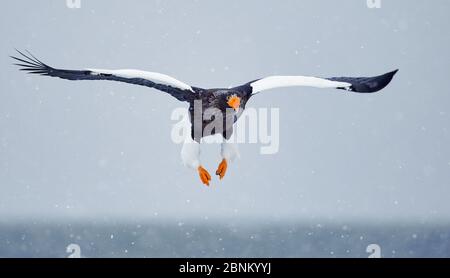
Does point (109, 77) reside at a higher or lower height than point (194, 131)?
higher

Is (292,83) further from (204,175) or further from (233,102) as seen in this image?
(204,175)

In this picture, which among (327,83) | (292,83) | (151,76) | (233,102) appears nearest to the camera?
(233,102)

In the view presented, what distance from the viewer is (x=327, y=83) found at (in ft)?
33.8

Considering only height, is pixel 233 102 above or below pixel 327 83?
below

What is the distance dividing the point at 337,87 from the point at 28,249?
22201mm

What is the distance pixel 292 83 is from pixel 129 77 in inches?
87.8

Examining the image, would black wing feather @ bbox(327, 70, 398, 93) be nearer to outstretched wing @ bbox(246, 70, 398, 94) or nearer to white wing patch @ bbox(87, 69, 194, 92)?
outstretched wing @ bbox(246, 70, 398, 94)

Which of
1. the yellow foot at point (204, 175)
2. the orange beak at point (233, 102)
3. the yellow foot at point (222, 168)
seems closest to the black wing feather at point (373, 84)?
the orange beak at point (233, 102)

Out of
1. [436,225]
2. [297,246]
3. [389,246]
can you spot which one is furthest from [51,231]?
[436,225]

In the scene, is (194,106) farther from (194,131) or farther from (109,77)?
(109,77)

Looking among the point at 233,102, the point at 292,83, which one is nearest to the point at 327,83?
the point at 292,83

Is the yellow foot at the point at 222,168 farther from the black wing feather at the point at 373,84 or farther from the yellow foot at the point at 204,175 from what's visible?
the black wing feather at the point at 373,84
